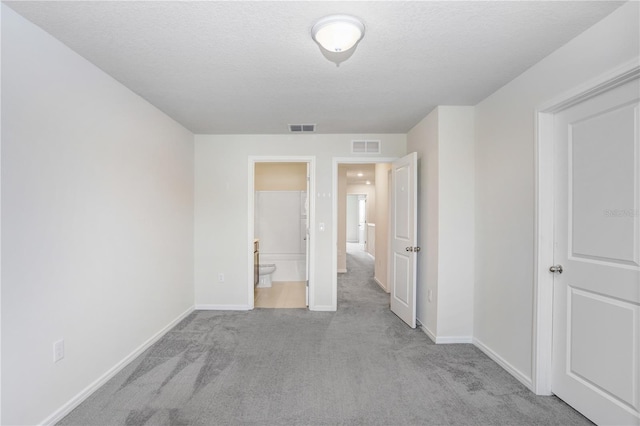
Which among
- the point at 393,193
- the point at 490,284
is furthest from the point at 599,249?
the point at 393,193

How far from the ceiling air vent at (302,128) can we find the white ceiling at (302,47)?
565 mm

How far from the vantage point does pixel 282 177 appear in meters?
5.77

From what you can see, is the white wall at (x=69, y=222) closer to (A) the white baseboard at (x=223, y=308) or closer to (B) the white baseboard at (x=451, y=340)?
(A) the white baseboard at (x=223, y=308)

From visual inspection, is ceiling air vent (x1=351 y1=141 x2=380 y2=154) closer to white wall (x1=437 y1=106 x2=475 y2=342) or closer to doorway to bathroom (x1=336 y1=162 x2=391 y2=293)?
doorway to bathroom (x1=336 y1=162 x2=391 y2=293)

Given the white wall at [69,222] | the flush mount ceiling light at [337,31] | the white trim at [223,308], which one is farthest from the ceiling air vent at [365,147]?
the white trim at [223,308]

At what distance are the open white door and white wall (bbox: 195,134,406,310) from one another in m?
0.57

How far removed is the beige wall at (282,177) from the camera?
5.77 metres

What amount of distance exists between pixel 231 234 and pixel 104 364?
2.00 m

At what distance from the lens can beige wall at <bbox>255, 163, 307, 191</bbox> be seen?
5766mm

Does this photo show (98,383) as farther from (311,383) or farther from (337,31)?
(337,31)

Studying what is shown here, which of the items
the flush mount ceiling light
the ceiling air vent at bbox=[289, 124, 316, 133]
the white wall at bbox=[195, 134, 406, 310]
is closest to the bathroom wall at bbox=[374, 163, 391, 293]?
the white wall at bbox=[195, 134, 406, 310]

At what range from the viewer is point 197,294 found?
398 centimetres

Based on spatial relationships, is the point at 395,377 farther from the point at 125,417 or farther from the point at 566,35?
the point at 566,35

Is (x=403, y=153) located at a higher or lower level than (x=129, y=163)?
higher
